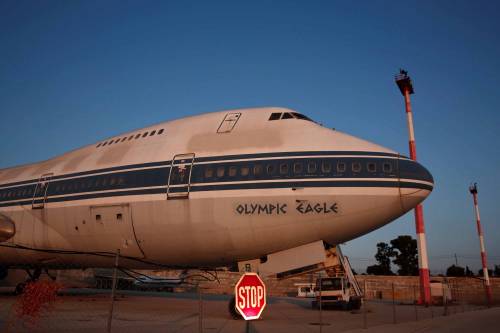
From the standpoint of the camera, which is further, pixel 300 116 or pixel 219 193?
pixel 300 116

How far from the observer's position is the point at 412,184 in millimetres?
14656

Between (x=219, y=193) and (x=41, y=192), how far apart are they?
10.1 metres

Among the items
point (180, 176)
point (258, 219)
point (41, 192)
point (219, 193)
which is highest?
point (41, 192)

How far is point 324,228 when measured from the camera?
14828 mm

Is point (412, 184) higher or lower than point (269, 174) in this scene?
lower

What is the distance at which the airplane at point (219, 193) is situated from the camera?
1480 centimetres

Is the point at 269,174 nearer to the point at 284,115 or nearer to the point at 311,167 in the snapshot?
the point at 311,167

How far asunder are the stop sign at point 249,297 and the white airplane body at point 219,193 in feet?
28.6

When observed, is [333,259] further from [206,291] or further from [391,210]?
→ [206,291]

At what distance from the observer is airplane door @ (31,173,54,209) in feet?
67.3

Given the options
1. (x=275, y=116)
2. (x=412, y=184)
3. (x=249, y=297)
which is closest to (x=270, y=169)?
(x=275, y=116)

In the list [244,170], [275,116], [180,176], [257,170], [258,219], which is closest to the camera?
[258,219]

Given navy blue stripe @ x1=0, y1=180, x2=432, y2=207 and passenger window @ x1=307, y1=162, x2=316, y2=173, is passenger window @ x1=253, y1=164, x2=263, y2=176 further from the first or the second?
passenger window @ x1=307, y1=162, x2=316, y2=173

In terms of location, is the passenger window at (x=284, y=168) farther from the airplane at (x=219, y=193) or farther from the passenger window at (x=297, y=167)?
the passenger window at (x=297, y=167)
